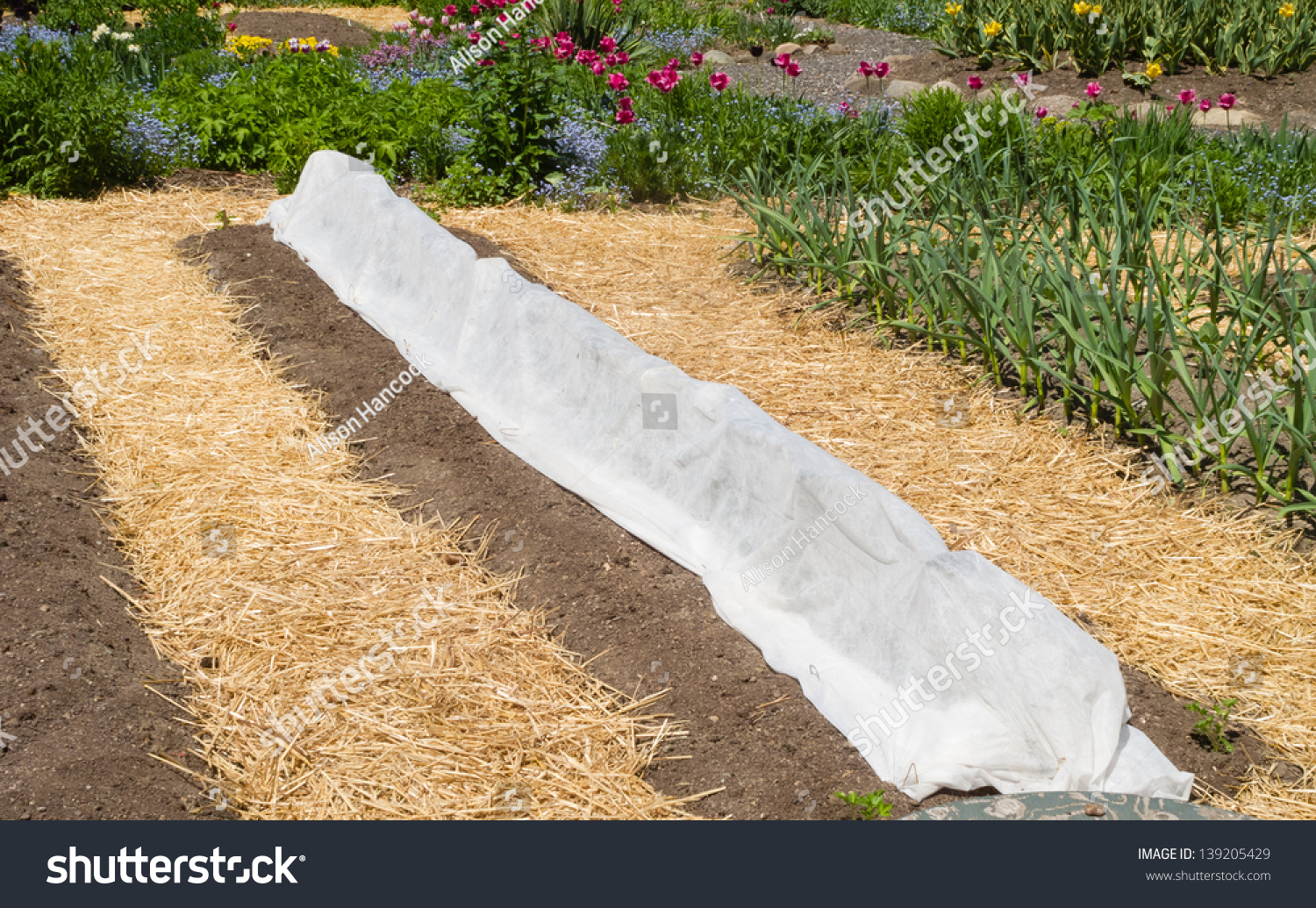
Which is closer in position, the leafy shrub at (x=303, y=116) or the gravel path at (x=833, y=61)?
the leafy shrub at (x=303, y=116)

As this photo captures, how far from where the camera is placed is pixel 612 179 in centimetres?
580

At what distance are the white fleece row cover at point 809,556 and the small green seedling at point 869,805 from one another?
0.12 meters

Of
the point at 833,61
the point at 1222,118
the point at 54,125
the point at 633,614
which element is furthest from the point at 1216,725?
the point at 833,61

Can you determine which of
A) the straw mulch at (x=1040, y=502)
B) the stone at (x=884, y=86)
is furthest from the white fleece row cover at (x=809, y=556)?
the stone at (x=884, y=86)

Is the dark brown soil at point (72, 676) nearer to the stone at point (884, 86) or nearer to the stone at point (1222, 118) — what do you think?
the stone at point (884, 86)

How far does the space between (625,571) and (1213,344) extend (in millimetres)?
2064

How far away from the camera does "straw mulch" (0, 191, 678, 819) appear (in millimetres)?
2123

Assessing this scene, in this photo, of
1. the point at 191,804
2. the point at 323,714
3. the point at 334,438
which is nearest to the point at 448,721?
the point at 323,714

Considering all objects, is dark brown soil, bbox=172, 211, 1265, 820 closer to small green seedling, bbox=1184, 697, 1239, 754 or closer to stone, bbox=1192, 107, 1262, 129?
small green seedling, bbox=1184, 697, 1239, 754

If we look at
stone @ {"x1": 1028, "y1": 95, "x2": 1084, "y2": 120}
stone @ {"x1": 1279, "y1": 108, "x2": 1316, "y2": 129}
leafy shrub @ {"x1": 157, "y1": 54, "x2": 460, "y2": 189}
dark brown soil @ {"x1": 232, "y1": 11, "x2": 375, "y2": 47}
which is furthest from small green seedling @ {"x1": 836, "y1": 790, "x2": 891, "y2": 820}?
dark brown soil @ {"x1": 232, "y1": 11, "x2": 375, "y2": 47}

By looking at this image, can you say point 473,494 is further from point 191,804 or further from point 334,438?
point 191,804

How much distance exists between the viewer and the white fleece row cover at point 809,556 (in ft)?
6.69

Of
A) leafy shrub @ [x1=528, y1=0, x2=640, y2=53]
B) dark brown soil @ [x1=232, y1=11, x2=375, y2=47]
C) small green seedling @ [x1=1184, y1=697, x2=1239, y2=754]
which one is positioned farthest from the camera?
dark brown soil @ [x1=232, y1=11, x2=375, y2=47]

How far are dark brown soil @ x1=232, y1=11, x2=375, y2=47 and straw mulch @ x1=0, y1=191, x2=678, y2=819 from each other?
8.25 m
